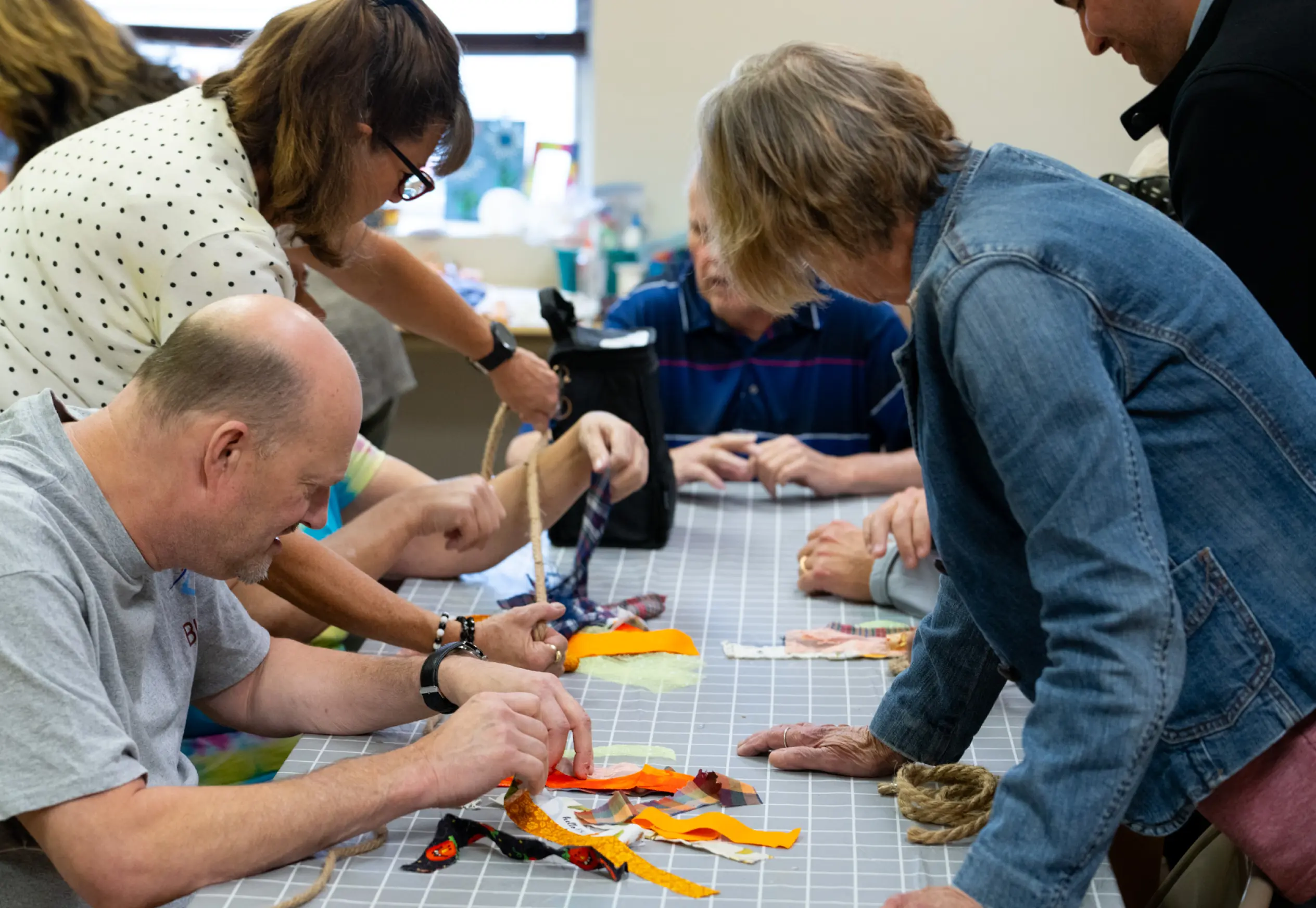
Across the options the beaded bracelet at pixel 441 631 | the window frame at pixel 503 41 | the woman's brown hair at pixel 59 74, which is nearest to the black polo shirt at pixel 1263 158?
the beaded bracelet at pixel 441 631

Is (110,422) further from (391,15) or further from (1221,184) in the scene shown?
(1221,184)

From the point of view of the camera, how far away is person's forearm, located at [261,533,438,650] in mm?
1638

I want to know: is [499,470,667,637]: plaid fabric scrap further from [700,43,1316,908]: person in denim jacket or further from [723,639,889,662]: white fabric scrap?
[700,43,1316,908]: person in denim jacket

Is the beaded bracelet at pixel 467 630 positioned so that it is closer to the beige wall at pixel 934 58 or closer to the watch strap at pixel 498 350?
the watch strap at pixel 498 350

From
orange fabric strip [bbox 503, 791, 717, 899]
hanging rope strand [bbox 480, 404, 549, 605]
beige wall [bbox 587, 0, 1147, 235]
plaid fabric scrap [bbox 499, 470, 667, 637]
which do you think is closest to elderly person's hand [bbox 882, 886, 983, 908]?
orange fabric strip [bbox 503, 791, 717, 899]

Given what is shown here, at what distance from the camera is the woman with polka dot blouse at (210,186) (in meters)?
1.51

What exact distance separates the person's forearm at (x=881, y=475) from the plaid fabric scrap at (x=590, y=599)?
63 centimetres

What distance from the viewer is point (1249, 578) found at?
105cm

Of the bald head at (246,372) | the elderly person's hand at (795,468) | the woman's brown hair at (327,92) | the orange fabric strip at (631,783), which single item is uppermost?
the woman's brown hair at (327,92)

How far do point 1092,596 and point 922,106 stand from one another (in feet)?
1.55

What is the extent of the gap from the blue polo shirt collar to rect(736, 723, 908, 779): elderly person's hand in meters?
1.49

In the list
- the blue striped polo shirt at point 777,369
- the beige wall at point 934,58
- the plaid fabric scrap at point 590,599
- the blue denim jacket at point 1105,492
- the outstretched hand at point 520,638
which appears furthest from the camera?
the beige wall at point 934,58

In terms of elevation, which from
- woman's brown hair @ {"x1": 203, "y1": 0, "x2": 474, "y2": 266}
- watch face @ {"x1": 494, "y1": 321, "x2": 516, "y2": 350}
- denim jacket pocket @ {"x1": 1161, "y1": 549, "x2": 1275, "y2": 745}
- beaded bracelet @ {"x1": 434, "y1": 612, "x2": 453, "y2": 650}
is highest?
woman's brown hair @ {"x1": 203, "y1": 0, "x2": 474, "y2": 266}

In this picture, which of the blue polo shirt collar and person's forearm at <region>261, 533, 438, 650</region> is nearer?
person's forearm at <region>261, 533, 438, 650</region>
